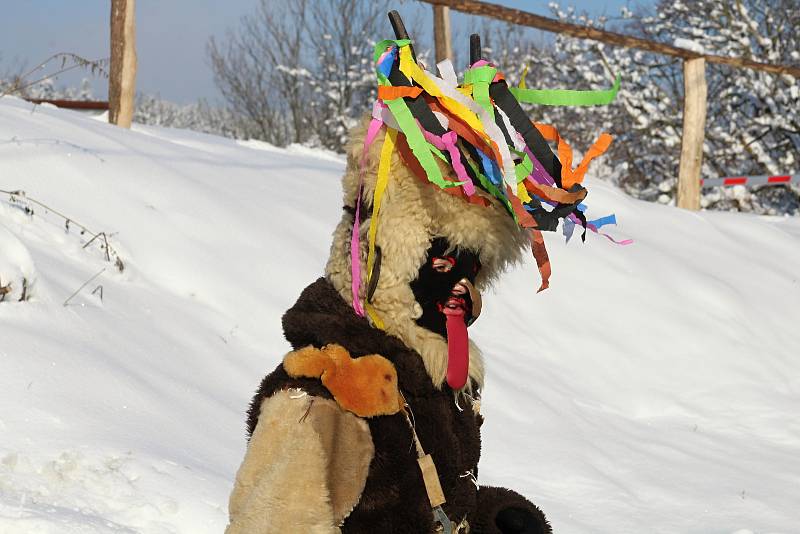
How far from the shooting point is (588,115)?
72.1 feet

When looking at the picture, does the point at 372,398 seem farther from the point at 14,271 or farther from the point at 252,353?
the point at 252,353

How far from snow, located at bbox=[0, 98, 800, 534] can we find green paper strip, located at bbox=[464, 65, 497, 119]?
5.24ft

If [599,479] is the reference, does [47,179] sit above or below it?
above

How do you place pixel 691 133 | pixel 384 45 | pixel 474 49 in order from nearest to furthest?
pixel 384 45 → pixel 474 49 → pixel 691 133

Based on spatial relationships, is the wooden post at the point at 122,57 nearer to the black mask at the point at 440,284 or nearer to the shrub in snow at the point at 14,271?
the shrub in snow at the point at 14,271

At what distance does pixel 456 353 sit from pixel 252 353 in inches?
109

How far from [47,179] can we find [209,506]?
2707 mm

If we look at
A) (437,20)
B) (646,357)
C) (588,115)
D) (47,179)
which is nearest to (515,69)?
(588,115)

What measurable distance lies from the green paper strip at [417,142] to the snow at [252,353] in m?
1.49

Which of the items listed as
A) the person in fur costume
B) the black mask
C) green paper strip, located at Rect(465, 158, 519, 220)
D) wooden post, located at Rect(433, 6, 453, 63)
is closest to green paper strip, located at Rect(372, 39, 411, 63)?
the person in fur costume

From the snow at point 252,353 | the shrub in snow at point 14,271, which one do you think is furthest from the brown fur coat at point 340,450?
the shrub in snow at point 14,271

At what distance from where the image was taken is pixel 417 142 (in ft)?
5.40

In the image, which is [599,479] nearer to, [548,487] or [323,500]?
[548,487]

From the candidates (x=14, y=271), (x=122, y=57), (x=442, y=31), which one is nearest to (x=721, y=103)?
(x=442, y=31)
